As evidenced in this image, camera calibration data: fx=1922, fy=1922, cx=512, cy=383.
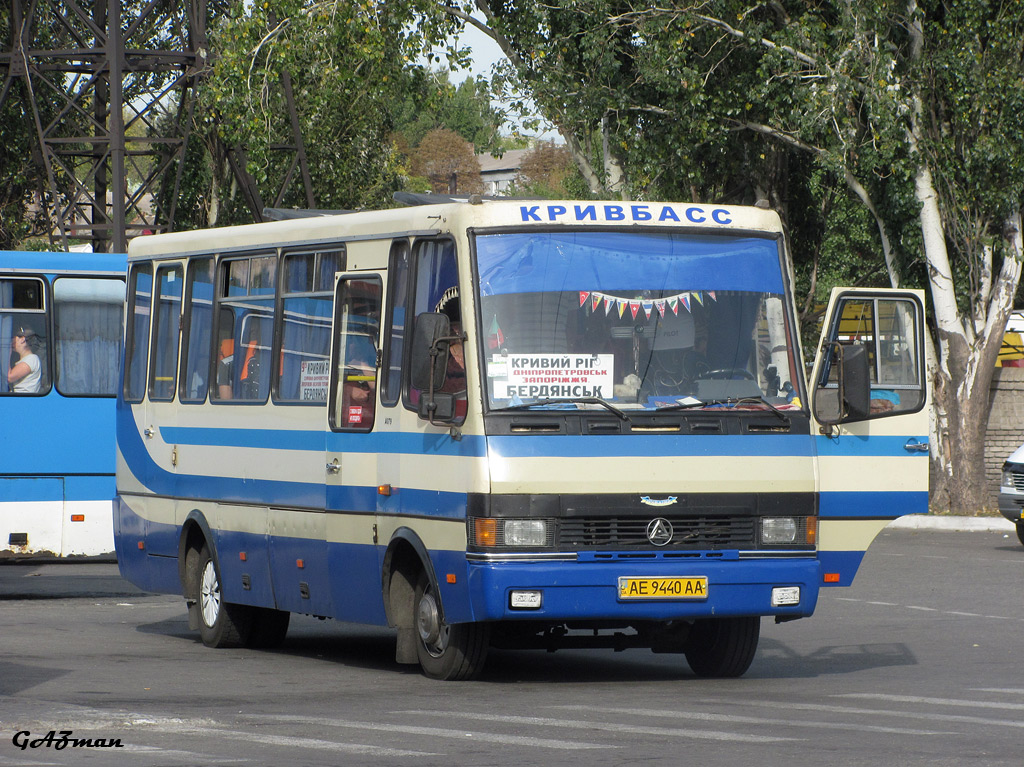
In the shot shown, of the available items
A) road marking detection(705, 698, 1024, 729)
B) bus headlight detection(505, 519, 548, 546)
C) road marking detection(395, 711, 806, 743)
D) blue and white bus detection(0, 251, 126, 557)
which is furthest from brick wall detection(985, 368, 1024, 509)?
road marking detection(395, 711, 806, 743)

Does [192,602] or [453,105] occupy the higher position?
[453,105]

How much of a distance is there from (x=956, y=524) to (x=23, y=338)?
556 inches

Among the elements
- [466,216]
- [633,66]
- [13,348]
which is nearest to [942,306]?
[633,66]

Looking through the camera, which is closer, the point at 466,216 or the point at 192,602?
the point at 466,216

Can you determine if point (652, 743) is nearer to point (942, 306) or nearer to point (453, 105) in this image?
point (942, 306)

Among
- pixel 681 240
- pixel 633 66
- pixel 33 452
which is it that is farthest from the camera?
pixel 633 66

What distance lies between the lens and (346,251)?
1211 centimetres

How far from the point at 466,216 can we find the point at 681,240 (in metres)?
1.29

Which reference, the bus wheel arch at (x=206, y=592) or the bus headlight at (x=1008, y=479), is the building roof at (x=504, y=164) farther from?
the bus wheel arch at (x=206, y=592)

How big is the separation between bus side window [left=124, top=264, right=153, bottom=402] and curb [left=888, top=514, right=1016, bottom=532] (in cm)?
1486

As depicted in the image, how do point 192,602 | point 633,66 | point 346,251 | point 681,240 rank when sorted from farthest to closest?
point 633,66 → point 192,602 → point 346,251 → point 681,240

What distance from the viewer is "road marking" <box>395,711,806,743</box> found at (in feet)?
28.7

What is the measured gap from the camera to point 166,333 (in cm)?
1479

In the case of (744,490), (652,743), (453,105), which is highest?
(453,105)
